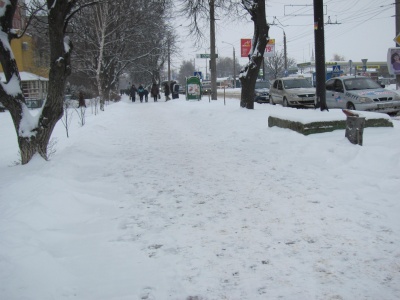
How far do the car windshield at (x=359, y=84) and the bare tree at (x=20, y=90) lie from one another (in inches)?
423

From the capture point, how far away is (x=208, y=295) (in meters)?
2.86

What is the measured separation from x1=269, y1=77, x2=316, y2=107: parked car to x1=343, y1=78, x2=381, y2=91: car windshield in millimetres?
3083

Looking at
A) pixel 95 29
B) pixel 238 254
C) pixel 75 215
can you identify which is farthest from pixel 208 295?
pixel 95 29

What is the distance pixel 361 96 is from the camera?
42.0ft

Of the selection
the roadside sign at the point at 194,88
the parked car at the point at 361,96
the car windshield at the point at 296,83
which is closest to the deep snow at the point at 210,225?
the parked car at the point at 361,96

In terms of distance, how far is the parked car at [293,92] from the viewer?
18078 millimetres

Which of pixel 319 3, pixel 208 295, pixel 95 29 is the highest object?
pixel 95 29

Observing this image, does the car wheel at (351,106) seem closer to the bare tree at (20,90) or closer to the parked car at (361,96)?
the parked car at (361,96)

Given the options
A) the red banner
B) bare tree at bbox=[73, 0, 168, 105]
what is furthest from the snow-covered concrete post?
the red banner

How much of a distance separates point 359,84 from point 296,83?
18.7ft

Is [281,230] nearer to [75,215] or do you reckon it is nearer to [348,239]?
[348,239]

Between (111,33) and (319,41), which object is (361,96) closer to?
(319,41)

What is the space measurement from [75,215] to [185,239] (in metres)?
1.63

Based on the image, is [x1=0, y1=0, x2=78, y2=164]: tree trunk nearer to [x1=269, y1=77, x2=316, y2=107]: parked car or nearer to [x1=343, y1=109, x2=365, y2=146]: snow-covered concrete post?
[x1=343, y1=109, x2=365, y2=146]: snow-covered concrete post
